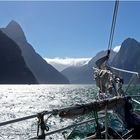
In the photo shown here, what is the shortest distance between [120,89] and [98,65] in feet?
10.9

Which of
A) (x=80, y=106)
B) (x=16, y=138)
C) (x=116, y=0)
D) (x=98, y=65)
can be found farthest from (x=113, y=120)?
(x=80, y=106)

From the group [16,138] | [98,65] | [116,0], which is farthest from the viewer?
[16,138]

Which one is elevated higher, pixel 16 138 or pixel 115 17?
pixel 115 17

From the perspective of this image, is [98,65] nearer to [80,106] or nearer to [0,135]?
[80,106]

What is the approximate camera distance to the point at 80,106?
958cm

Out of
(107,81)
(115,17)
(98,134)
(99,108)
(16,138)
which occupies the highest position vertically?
(115,17)

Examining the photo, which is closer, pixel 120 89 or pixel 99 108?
pixel 99 108

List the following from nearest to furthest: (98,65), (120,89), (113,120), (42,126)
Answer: (42,126) → (120,89) → (98,65) → (113,120)

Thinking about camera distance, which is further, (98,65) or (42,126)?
(98,65)

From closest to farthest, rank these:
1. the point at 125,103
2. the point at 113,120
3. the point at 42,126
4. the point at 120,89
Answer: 1. the point at 42,126
2. the point at 125,103
3. the point at 120,89
4. the point at 113,120

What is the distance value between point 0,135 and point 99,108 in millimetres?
20663

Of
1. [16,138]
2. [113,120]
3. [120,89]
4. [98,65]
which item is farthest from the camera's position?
[113,120]

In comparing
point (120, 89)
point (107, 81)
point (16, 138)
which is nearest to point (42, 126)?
point (120, 89)

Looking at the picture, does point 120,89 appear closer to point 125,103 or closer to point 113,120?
point 125,103
